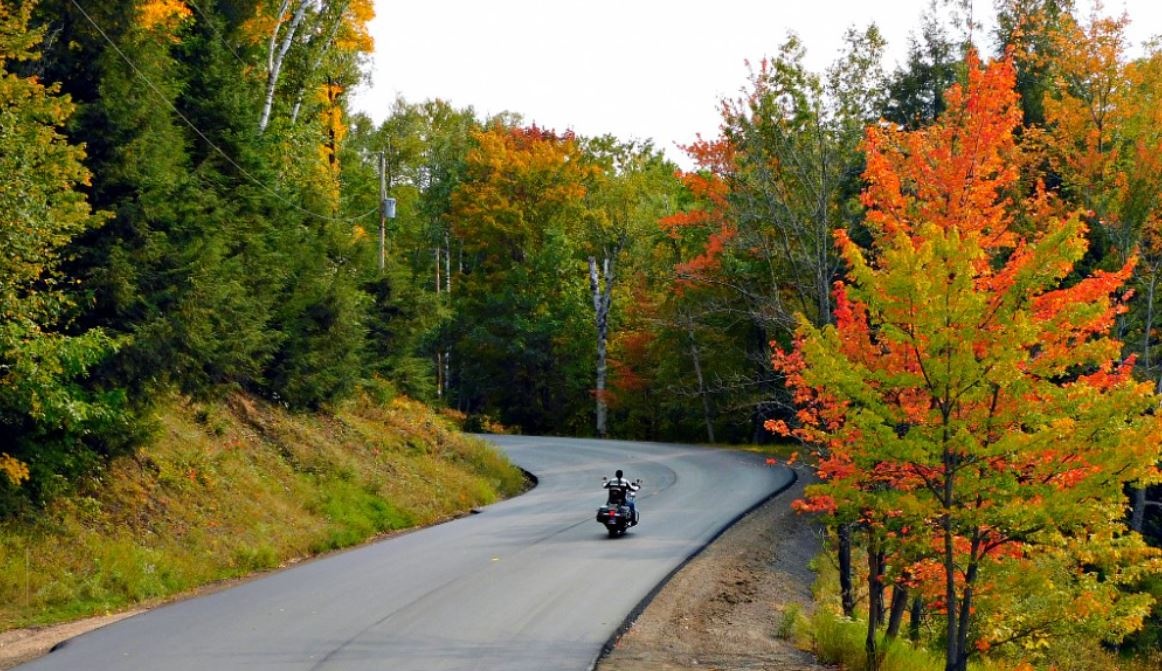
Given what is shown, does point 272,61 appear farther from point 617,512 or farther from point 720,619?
point 720,619

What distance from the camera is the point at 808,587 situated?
56.2ft

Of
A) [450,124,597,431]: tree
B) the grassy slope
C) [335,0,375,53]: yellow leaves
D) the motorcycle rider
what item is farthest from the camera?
[450,124,597,431]: tree

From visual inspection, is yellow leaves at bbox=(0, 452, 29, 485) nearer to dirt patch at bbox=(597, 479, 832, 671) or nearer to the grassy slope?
the grassy slope

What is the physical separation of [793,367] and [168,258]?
9.84m

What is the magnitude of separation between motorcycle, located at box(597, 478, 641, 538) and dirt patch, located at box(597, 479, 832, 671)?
Answer: 1701 mm

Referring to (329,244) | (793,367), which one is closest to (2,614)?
(793,367)

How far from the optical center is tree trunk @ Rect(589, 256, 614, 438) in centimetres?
4746

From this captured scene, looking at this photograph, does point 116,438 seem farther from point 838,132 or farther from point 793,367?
point 838,132

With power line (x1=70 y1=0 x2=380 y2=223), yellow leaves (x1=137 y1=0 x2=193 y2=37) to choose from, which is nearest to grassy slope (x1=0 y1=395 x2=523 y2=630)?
power line (x1=70 y1=0 x2=380 y2=223)

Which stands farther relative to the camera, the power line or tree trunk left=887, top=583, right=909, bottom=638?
the power line

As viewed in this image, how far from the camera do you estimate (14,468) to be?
→ 38.9 feet

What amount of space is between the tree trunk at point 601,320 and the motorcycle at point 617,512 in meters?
28.7

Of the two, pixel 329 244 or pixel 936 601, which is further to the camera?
pixel 329 244

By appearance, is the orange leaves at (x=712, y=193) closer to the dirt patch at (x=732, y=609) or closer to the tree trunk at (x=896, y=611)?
the dirt patch at (x=732, y=609)
